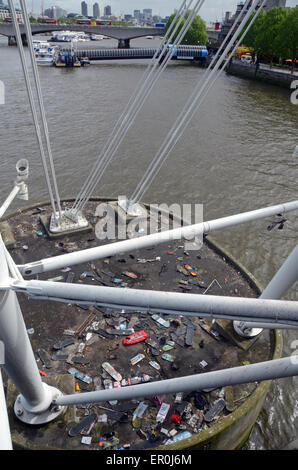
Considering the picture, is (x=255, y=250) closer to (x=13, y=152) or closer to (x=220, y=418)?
(x=220, y=418)

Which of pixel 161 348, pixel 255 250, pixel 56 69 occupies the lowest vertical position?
pixel 255 250

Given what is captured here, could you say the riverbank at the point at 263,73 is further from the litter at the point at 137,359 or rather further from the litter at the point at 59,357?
the litter at the point at 59,357

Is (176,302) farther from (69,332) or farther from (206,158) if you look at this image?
(206,158)

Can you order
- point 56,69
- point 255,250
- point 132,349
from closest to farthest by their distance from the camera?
point 132,349 → point 255,250 → point 56,69

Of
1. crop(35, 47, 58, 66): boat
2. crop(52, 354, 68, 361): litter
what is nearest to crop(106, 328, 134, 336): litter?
crop(52, 354, 68, 361): litter

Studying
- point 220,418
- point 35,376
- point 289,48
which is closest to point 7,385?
point 35,376

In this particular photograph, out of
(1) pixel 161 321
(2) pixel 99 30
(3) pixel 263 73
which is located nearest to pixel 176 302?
(1) pixel 161 321

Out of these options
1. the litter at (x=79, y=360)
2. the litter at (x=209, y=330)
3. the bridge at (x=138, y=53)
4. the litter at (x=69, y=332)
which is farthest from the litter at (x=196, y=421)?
the bridge at (x=138, y=53)

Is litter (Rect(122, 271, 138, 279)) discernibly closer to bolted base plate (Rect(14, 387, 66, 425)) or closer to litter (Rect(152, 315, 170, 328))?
litter (Rect(152, 315, 170, 328))
